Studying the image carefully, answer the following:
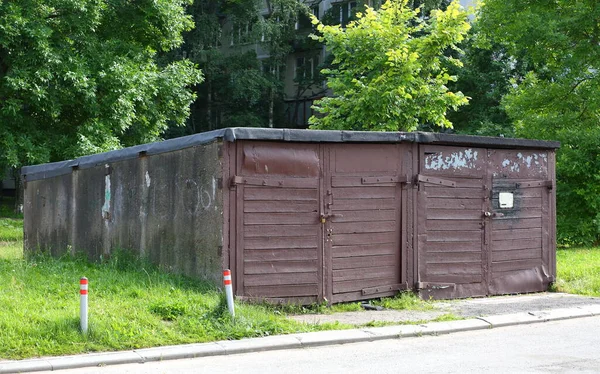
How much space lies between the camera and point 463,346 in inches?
384

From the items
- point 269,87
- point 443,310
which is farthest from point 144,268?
point 269,87

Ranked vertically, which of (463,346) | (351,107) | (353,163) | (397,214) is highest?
(351,107)

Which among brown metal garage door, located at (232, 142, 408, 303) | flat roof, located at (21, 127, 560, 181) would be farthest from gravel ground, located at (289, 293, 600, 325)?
flat roof, located at (21, 127, 560, 181)

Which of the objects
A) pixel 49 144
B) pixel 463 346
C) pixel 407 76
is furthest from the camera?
pixel 49 144

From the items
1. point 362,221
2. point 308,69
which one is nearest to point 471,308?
point 362,221

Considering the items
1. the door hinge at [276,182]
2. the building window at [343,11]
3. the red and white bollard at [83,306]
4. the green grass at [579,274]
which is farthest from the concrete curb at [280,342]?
the building window at [343,11]

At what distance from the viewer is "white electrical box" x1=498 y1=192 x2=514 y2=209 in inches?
572

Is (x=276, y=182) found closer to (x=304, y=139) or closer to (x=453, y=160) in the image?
(x=304, y=139)

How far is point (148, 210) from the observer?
1362 centimetres

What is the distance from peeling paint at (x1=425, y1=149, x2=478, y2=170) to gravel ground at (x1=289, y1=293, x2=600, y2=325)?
7.64 feet

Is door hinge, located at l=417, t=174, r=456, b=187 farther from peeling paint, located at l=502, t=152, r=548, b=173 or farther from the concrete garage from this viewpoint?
peeling paint, located at l=502, t=152, r=548, b=173

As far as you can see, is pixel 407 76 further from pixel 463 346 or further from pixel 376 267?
pixel 463 346

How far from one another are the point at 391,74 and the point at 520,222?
7051mm

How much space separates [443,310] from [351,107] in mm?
9910
